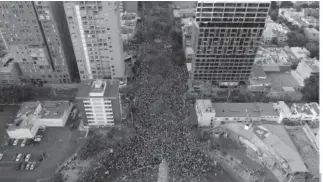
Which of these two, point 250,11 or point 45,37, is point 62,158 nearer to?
point 45,37

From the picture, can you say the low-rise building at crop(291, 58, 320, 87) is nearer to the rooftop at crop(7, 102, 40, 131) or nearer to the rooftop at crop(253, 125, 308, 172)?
the rooftop at crop(253, 125, 308, 172)

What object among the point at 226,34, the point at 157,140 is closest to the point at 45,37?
the point at 157,140

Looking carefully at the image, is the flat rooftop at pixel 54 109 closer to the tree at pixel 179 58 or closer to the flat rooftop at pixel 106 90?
the flat rooftop at pixel 106 90

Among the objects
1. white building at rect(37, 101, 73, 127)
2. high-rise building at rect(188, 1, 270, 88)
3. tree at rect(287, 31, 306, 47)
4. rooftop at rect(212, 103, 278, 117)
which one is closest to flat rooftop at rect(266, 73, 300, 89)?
high-rise building at rect(188, 1, 270, 88)

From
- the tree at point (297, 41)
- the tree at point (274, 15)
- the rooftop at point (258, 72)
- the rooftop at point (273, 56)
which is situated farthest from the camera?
the tree at point (274, 15)

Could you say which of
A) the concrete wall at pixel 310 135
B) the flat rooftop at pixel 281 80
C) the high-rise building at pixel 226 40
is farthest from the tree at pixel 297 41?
the concrete wall at pixel 310 135

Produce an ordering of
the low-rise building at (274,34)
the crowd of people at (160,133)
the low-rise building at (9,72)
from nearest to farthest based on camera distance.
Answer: the crowd of people at (160,133)
the low-rise building at (9,72)
the low-rise building at (274,34)

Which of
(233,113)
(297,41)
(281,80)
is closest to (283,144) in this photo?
(233,113)
